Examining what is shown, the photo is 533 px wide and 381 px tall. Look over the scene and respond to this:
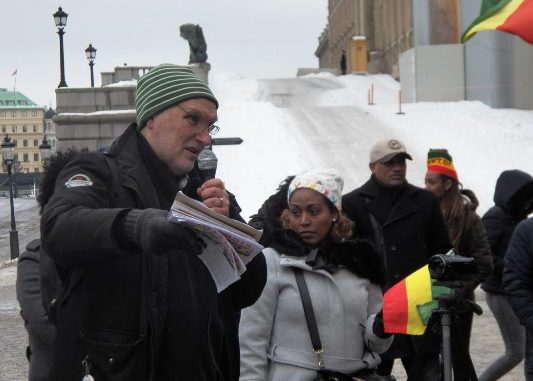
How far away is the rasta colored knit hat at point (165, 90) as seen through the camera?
311 centimetres

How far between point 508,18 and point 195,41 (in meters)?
28.2

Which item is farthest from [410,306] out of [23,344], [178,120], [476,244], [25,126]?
[25,126]

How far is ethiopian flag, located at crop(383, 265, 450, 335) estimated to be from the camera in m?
4.29

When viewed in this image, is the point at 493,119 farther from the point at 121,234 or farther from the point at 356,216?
the point at 121,234

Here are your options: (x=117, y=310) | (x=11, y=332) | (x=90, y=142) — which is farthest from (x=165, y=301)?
(x=90, y=142)

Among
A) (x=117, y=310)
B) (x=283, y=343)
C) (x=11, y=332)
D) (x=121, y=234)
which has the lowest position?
(x=11, y=332)

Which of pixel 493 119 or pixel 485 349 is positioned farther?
pixel 493 119

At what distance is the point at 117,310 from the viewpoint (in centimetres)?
292

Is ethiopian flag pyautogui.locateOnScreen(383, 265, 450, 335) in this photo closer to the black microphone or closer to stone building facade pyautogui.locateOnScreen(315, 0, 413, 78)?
the black microphone

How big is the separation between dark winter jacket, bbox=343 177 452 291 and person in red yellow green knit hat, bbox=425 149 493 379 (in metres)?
0.45

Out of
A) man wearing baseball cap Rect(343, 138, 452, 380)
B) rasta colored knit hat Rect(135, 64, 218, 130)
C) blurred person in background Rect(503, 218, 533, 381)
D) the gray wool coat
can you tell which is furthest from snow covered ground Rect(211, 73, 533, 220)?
rasta colored knit hat Rect(135, 64, 218, 130)

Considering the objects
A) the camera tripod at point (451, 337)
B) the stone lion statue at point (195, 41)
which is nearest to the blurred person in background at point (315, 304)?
the camera tripod at point (451, 337)

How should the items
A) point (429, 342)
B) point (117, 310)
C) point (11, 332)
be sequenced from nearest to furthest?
1. point (117, 310)
2. point (429, 342)
3. point (11, 332)

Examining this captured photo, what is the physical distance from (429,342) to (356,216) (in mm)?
2385
